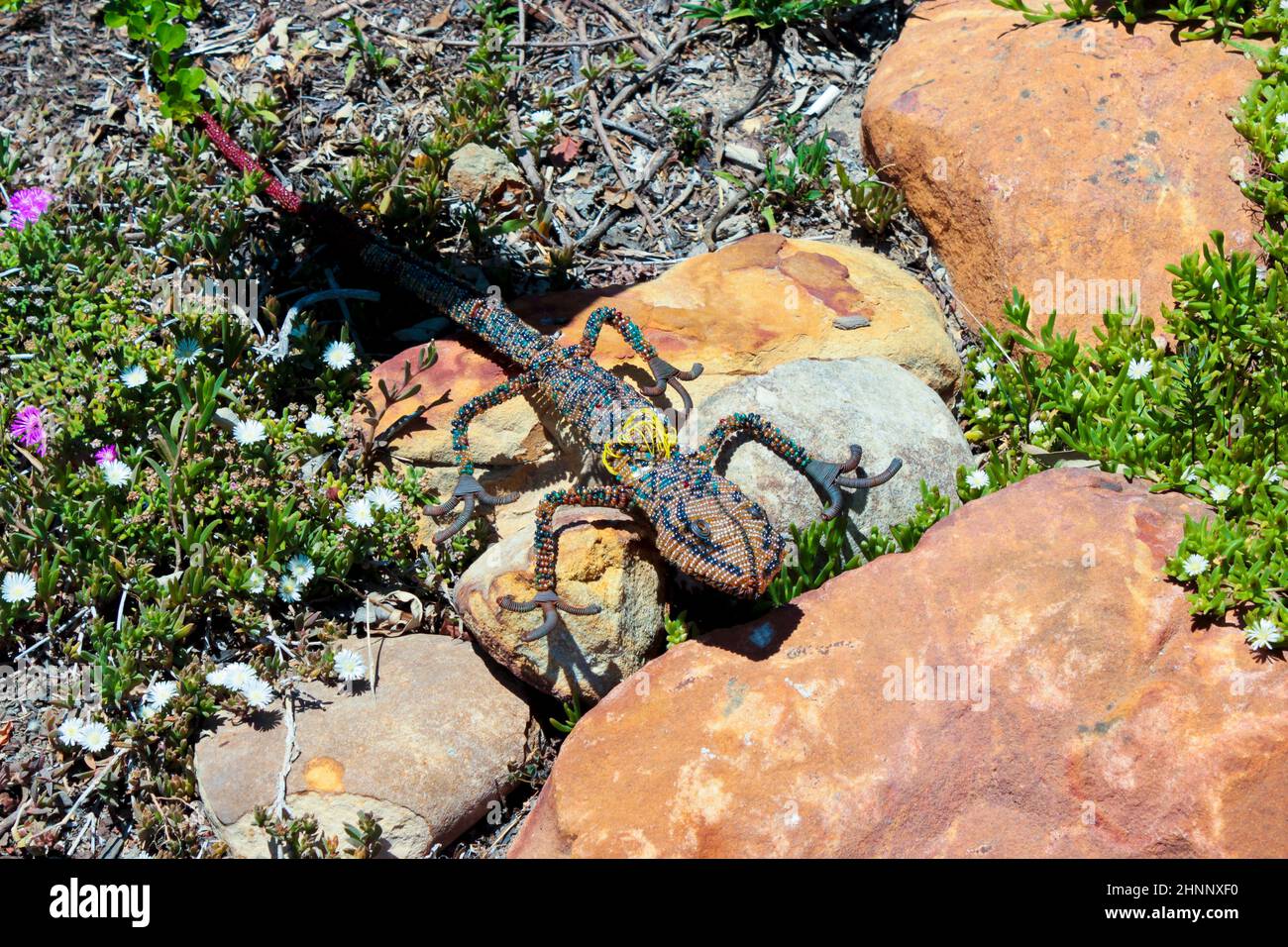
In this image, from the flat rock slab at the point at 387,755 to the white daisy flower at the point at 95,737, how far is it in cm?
35

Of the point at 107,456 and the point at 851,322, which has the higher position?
the point at 851,322

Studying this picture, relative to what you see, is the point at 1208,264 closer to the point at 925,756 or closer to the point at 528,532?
the point at 925,756

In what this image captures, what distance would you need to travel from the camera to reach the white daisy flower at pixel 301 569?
4.83m

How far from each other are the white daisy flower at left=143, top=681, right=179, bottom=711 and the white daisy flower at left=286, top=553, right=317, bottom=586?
65 cm

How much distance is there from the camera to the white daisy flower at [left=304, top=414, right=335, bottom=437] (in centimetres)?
527

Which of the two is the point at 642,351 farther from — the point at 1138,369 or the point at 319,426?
the point at 1138,369

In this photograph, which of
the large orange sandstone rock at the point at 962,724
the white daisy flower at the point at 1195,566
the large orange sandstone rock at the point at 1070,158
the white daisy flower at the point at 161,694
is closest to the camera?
the large orange sandstone rock at the point at 962,724

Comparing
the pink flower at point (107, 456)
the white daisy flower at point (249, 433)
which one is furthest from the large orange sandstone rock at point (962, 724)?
the pink flower at point (107, 456)

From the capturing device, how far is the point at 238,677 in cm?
455

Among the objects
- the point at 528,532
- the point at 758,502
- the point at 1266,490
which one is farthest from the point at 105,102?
the point at 1266,490

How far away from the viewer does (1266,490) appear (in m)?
4.65

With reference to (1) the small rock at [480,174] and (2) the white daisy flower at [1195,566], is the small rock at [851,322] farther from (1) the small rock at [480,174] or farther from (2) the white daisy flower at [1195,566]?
(1) the small rock at [480,174]

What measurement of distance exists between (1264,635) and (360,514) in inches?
147

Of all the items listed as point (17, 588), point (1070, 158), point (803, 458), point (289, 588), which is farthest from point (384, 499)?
point (1070, 158)
